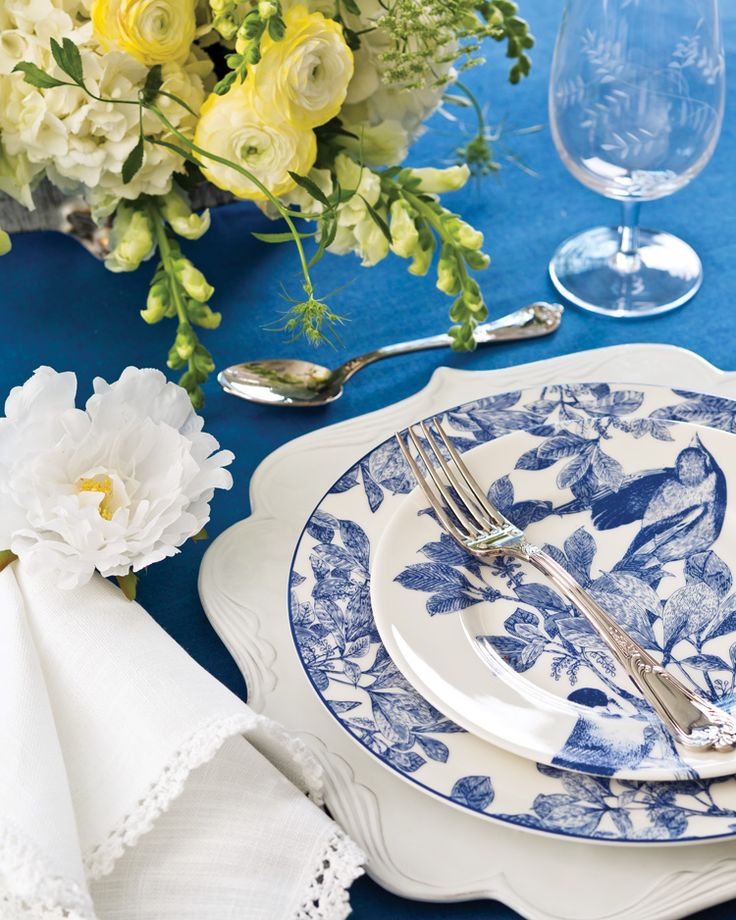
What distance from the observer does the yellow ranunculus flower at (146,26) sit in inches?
25.5

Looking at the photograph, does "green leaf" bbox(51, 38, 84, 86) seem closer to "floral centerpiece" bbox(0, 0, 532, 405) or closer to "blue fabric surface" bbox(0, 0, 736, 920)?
"floral centerpiece" bbox(0, 0, 532, 405)

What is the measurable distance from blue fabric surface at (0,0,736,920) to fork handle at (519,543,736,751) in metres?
0.21

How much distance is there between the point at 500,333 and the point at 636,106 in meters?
0.17

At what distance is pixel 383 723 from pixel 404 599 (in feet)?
0.24

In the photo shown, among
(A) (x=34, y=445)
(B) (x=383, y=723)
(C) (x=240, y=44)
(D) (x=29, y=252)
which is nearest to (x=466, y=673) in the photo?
(B) (x=383, y=723)

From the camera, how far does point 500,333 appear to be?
79 centimetres

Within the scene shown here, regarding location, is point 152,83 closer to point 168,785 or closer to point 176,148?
point 176,148

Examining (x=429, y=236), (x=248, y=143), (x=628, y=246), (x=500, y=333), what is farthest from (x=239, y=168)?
(x=628, y=246)

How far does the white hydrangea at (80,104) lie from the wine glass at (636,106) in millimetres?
245

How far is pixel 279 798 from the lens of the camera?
0.49 meters

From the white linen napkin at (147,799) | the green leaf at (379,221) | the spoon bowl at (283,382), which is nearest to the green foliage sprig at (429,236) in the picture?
the green leaf at (379,221)

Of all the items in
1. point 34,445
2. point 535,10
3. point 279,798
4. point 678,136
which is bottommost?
point 279,798

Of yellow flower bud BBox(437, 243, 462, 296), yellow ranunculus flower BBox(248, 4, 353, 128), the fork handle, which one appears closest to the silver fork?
the fork handle

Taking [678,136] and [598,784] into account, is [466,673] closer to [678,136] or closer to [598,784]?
[598,784]
